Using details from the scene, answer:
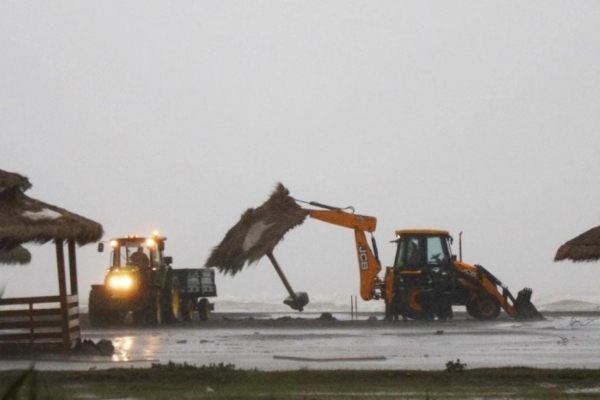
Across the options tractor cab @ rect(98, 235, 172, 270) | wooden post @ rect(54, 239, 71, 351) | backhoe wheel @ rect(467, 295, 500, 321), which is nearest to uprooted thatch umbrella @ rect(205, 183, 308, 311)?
tractor cab @ rect(98, 235, 172, 270)

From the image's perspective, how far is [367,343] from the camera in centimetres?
2900

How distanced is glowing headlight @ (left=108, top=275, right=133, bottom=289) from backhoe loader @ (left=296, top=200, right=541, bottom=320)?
29.6ft

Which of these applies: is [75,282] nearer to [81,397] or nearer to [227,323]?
[81,397]

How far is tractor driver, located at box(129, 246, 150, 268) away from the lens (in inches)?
1596

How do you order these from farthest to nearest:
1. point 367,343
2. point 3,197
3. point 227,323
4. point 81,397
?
point 227,323 < point 367,343 < point 3,197 < point 81,397

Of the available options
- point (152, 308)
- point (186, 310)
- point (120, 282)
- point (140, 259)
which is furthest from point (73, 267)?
point (186, 310)

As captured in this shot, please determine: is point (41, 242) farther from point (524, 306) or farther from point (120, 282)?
point (524, 306)

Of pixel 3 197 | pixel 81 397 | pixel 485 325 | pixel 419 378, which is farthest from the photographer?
pixel 485 325

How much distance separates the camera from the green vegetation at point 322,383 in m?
15.3

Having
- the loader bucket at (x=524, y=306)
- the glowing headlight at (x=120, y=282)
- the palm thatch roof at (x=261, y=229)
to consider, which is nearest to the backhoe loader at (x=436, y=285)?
the loader bucket at (x=524, y=306)

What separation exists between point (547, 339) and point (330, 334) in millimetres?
5786

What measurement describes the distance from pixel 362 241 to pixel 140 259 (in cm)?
900

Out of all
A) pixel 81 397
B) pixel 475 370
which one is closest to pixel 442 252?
pixel 475 370

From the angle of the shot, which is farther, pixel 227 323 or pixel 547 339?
pixel 227 323
